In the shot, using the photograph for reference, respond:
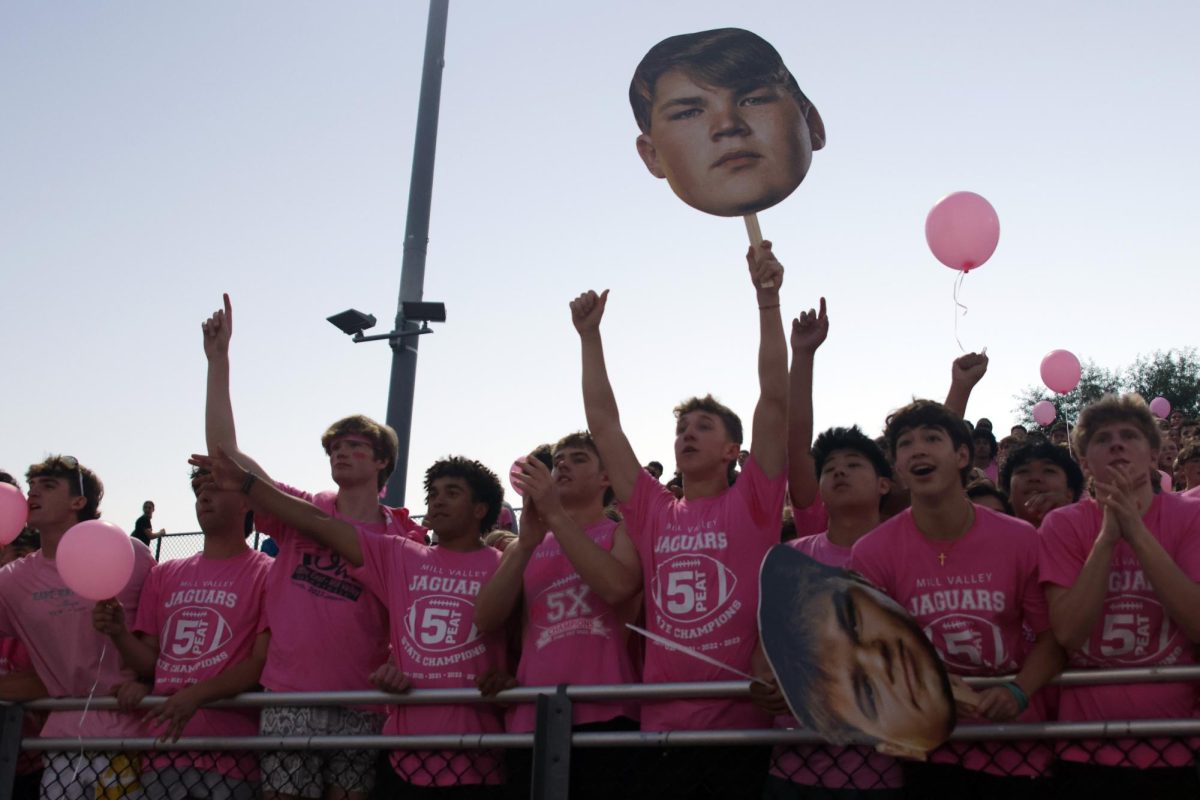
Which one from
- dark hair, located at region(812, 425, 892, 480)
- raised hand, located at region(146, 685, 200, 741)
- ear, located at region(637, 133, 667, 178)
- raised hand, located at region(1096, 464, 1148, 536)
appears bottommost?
raised hand, located at region(146, 685, 200, 741)

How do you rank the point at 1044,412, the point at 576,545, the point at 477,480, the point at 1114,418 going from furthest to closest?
the point at 1044,412 < the point at 477,480 < the point at 576,545 < the point at 1114,418

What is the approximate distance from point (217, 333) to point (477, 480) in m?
1.39

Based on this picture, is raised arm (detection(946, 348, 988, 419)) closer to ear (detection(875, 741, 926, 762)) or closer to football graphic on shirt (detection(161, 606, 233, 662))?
ear (detection(875, 741, 926, 762))

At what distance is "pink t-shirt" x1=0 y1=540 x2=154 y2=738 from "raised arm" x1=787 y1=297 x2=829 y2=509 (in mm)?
2783

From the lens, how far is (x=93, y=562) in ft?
14.1

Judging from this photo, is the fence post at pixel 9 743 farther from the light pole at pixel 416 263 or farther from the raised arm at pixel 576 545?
the light pole at pixel 416 263

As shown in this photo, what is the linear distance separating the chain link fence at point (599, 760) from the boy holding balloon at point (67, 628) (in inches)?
0.9

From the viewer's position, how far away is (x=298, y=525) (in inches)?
174

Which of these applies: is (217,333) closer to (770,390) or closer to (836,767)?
(770,390)

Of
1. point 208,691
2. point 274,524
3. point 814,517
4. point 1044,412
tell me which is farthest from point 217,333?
point 1044,412

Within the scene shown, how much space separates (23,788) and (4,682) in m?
0.45

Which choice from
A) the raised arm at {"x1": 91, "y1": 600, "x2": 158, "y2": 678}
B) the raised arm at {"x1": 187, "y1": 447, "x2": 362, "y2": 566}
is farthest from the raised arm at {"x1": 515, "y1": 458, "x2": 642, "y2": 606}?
the raised arm at {"x1": 91, "y1": 600, "x2": 158, "y2": 678}

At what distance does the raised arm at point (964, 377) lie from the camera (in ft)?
14.4

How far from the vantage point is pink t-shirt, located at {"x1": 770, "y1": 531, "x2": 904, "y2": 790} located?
3.24 meters
